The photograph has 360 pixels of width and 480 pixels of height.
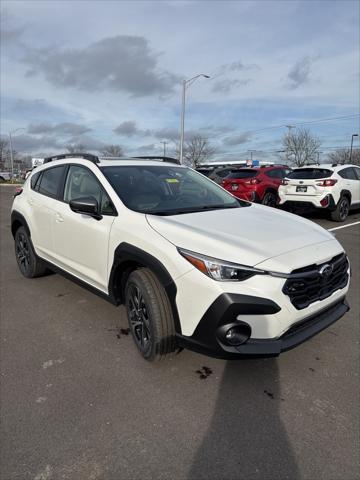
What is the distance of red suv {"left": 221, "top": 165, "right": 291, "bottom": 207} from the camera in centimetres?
1180

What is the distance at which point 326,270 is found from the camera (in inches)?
109

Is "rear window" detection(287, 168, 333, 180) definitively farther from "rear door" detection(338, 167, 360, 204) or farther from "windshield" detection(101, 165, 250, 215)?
"windshield" detection(101, 165, 250, 215)

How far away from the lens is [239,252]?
8.26ft

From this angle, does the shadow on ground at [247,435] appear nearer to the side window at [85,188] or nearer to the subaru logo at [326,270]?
the subaru logo at [326,270]

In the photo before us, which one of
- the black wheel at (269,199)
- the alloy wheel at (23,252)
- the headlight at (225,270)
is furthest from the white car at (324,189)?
the headlight at (225,270)

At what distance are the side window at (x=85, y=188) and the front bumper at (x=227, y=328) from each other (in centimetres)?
139

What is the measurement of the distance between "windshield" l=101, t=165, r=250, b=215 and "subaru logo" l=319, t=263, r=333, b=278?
1.24 meters

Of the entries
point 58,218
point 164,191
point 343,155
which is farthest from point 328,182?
point 343,155

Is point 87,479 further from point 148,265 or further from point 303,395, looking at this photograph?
point 303,395

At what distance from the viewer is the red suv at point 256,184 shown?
1180 cm

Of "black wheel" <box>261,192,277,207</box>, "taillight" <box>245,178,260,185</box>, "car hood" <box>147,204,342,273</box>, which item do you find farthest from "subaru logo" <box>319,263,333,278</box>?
"black wheel" <box>261,192,277,207</box>

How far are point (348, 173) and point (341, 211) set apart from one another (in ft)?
3.88

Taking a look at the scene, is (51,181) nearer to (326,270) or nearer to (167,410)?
(167,410)

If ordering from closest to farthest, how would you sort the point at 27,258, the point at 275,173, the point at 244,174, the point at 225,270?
the point at 225,270, the point at 27,258, the point at 244,174, the point at 275,173
